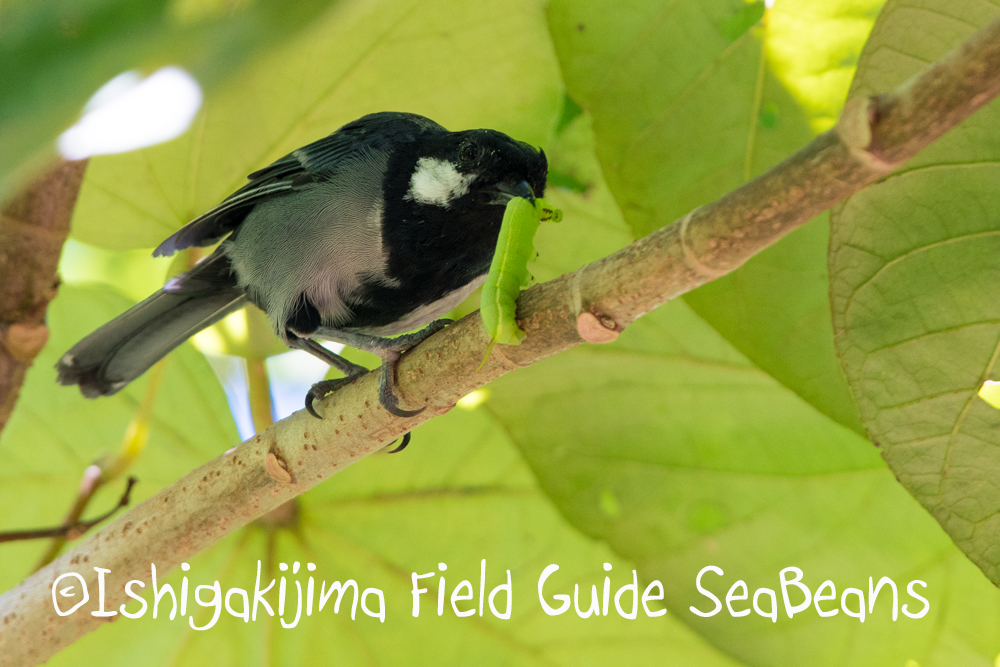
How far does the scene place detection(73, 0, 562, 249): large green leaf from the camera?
1.93 metres

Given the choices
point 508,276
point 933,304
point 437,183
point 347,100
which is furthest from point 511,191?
point 933,304

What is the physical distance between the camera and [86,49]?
0.98 ft

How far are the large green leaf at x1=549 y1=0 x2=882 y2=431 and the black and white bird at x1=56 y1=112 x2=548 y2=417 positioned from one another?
26 centimetres

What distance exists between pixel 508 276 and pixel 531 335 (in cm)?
10

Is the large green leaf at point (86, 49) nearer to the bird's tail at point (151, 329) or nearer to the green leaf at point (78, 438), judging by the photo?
the green leaf at point (78, 438)

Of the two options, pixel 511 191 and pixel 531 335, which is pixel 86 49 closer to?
pixel 531 335

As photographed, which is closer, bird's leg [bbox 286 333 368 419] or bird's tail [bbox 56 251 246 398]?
bird's leg [bbox 286 333 368 419]

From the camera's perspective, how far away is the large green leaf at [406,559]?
2125 millimetres

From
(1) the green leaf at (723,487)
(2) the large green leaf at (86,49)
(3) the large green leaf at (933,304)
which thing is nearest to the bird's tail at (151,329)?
(1) the green leaf at (723,487)

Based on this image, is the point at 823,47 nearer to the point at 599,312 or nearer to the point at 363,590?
the point at 599,312

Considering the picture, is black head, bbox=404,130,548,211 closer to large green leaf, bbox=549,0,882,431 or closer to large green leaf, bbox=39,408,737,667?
large green leaf, bbox=549,0,882,431

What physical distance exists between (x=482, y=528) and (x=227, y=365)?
2.99ft

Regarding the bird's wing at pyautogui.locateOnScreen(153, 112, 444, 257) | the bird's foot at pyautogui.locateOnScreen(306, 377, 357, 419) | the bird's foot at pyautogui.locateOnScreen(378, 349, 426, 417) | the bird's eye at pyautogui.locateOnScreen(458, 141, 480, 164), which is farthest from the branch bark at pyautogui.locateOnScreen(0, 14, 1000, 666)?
the bird's wing at pyautogui.locateOnScreen(153, 112, 444, 257)

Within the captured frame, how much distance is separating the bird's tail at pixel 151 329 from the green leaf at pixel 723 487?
3.32ft
